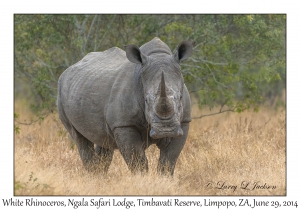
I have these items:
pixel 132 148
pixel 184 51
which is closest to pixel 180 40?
pixel 184 51

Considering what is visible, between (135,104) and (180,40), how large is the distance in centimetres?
483

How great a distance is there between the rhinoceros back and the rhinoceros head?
2.01ft

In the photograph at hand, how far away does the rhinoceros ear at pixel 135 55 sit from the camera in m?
7.89

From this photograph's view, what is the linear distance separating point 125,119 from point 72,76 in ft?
6.79

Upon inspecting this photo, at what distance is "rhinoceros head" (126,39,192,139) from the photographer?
719 centimetres

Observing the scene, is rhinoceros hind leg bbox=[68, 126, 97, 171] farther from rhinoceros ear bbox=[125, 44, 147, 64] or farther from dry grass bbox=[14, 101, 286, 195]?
rhinoceros ear bbox=[125, 44, 147, 64]

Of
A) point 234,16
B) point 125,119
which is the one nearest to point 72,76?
point 125,119

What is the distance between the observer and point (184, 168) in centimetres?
920

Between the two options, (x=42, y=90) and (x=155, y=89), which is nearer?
(x=155, y=89)

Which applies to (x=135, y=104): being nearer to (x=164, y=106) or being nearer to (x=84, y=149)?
(x=164, y=106)

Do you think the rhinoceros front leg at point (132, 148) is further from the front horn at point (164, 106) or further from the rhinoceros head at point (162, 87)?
the front horn at point (164, 106)

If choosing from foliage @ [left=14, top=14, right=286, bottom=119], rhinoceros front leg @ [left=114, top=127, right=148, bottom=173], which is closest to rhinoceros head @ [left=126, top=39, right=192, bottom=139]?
rhinoceros front leg @ [left=114, top=127, right=148, bottom=173]

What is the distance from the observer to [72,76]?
386 inches
